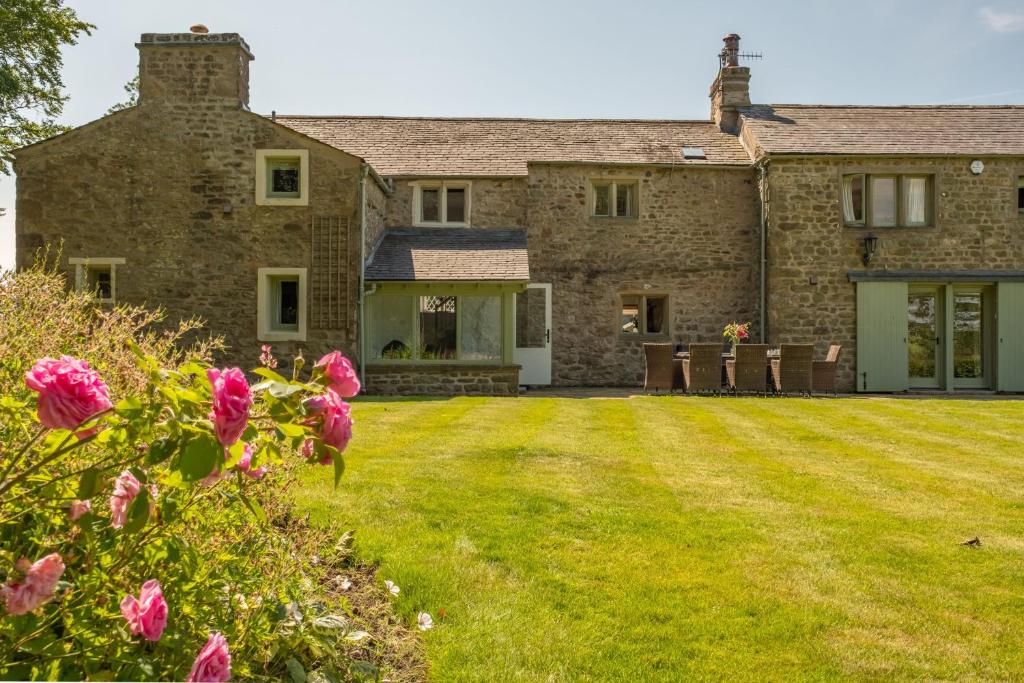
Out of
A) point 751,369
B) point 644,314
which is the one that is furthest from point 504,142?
point 751,369

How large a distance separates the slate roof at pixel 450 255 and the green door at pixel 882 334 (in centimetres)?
809

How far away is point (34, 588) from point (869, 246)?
19349mm

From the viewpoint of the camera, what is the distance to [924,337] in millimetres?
19109

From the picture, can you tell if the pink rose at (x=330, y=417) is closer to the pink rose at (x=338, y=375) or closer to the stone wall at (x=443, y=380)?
the pink rose at (x=338, y=375)

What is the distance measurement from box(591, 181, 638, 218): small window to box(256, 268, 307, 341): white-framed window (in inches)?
295

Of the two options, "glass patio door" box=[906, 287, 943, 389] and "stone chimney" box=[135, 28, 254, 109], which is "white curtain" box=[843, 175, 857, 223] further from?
"stone chimney" box=[135, 28, 254, 109]

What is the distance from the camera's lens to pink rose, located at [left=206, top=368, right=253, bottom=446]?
6.02 ft

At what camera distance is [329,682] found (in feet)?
9.33

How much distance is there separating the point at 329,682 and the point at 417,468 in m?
4.20

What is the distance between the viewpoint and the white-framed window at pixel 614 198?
65.6 ft

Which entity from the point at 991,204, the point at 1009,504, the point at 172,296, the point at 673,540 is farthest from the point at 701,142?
the point at 673,540

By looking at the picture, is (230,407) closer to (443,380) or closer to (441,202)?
(443,380)

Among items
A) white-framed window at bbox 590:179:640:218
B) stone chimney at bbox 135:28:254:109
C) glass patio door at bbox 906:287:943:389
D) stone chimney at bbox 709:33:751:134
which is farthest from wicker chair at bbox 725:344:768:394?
stone chimney at bbox 135:28:254:109

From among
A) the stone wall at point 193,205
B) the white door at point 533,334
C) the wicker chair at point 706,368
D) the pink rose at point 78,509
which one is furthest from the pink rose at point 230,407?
the white door at point 533,334
